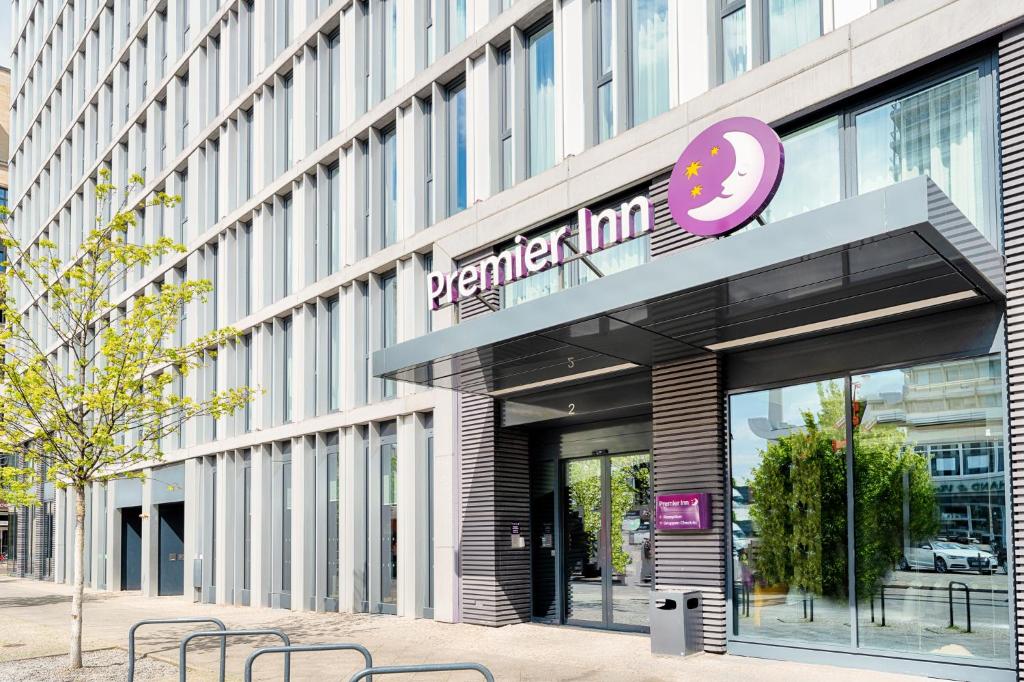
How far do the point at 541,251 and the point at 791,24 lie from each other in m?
4.44

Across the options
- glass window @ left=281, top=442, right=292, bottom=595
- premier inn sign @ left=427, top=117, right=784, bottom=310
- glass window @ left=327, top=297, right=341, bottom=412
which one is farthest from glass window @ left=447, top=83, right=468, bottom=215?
glass window @ left=281, top=442, right=292, bottom=595

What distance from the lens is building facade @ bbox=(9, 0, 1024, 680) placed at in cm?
1183

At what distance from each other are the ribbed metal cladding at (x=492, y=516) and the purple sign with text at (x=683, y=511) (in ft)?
13.5

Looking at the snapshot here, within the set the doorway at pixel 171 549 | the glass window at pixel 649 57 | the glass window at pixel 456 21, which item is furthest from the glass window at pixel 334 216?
the doorway at pixel 171 549

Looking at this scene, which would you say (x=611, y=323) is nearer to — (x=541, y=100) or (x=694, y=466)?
(x=694, y=466)

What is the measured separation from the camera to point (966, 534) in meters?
11.9

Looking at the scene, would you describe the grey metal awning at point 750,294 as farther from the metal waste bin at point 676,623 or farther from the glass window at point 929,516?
the metal waste bin at point 676,623

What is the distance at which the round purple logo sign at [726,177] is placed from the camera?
41.0 feet

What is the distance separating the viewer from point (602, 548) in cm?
1766

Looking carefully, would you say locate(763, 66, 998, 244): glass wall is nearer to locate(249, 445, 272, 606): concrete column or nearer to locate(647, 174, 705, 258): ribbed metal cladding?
locate(647, 174, 705, 258): ribbed metal cladding

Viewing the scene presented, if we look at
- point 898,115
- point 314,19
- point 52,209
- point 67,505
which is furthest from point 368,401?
point 52,209

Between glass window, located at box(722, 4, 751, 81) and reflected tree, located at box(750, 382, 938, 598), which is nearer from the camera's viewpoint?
reflected tree, located at box(750, 382, 938, 598)

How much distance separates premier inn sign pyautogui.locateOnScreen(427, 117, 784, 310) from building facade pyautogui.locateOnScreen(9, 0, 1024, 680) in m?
0.11

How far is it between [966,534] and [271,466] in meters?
18.2
